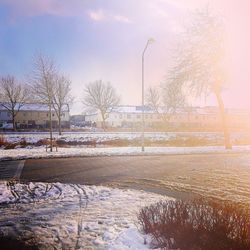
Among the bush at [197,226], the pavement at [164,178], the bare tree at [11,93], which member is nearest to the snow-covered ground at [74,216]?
the bush at [197,226]

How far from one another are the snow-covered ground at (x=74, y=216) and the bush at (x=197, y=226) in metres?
0.34

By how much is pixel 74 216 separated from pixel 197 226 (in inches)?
127

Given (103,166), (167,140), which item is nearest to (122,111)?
(167,140)

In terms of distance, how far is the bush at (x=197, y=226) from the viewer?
16.4ft

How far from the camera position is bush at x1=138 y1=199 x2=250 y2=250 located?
5004 millimetres

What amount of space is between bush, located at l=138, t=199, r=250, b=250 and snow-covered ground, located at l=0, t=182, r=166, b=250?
13.3 inches

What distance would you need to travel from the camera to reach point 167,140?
134 feet

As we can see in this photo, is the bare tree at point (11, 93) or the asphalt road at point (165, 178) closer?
the asphalt road at point (165, 178)

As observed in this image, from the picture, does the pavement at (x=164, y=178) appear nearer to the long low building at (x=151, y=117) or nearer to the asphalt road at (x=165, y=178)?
the asphalt road at (x=165, y=178)

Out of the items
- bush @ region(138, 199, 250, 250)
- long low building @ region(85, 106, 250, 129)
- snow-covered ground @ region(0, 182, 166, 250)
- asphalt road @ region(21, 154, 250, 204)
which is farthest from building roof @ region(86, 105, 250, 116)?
bush @ region(138, 199, 250, 250)

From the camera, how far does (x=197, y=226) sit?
17.8 ft

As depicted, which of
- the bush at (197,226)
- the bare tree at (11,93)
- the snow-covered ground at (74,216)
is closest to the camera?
the bush at (197,226)

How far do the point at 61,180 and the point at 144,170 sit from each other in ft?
15.1

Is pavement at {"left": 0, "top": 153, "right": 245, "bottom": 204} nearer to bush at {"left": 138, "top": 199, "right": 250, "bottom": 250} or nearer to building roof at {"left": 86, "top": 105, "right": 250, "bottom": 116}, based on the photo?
bush at {"left": 138, "top": 199, "right": 250, "bottom": 250}
